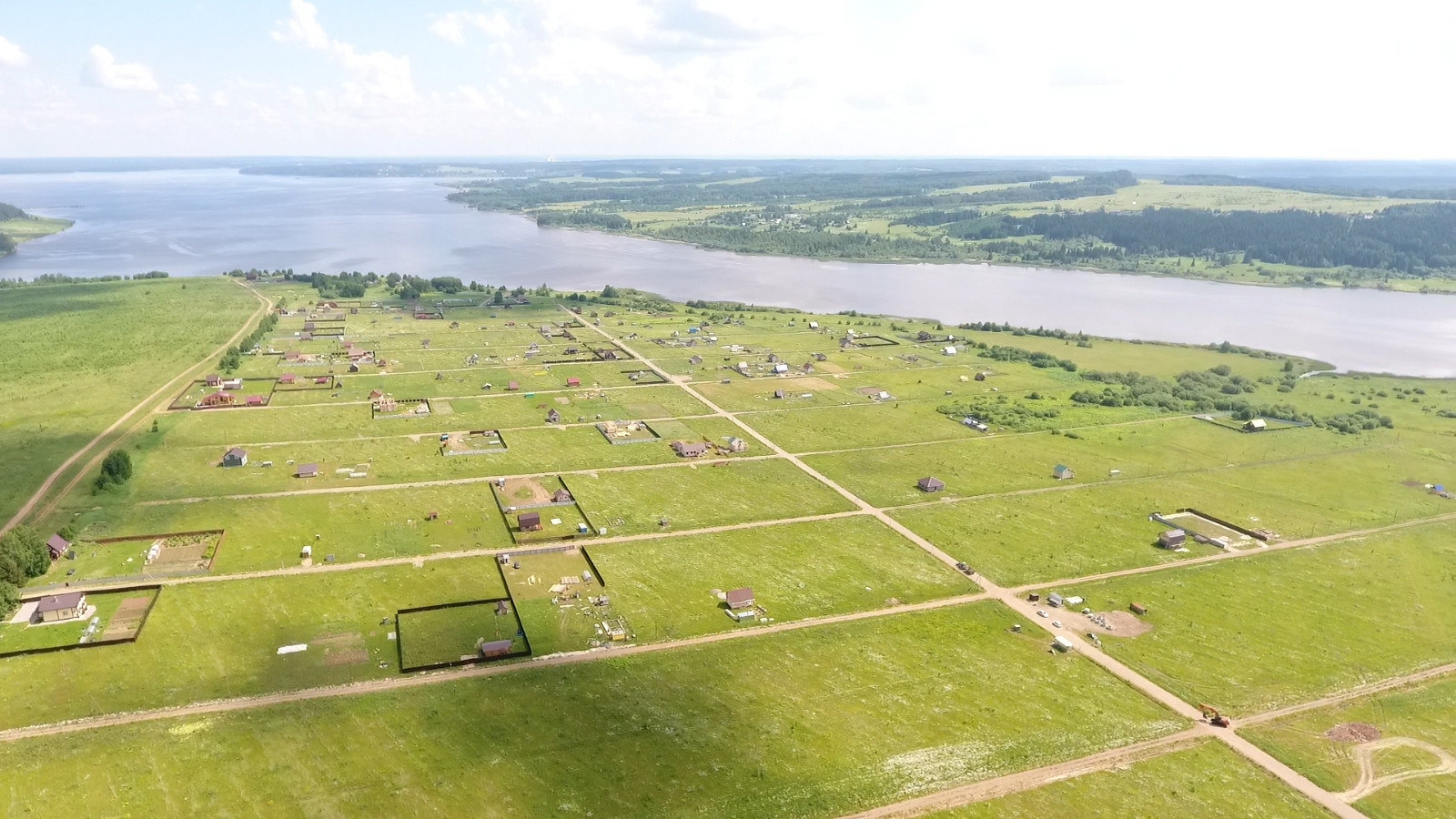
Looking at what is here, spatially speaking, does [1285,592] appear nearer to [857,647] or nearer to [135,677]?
[857,647]

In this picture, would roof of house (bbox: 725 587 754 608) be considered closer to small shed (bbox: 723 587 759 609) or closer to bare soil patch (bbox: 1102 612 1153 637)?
small shed (bbox: 723 587 759 609)

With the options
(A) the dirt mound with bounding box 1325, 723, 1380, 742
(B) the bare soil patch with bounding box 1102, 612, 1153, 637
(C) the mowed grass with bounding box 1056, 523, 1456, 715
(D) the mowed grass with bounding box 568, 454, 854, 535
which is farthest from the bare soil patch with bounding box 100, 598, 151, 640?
(A) the dirt mound with bounding box 1325, 723, 1380, 742

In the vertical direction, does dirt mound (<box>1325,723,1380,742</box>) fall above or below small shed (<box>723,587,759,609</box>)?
below

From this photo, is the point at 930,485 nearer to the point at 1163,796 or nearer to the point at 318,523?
the point at 1163,796

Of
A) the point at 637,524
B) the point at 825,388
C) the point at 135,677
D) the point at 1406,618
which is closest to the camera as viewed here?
the point at 135,677

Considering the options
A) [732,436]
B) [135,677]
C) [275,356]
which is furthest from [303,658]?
[275,356]

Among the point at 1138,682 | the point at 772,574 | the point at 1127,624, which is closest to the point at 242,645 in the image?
the point at 772,574
